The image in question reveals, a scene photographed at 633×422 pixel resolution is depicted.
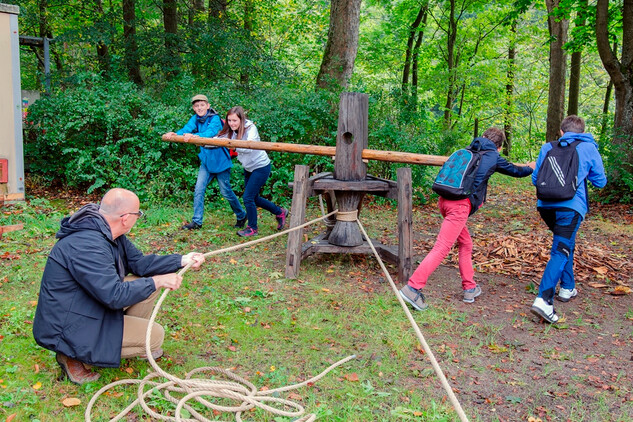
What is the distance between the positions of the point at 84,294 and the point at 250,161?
3799 mm

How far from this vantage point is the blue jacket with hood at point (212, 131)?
6691 millimetres

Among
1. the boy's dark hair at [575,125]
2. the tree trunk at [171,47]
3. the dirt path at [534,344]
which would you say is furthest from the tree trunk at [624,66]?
the tree trunk at [171,47]

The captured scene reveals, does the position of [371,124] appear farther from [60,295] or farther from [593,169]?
[60,295]

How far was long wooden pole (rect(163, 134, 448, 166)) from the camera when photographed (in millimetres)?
5160

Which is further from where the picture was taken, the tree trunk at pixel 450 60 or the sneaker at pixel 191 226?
the tree trunk at pixel 450 60

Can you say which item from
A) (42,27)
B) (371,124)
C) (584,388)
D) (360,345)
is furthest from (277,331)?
(42,27)

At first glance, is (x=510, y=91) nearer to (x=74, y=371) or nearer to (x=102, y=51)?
(x=102, y=51)

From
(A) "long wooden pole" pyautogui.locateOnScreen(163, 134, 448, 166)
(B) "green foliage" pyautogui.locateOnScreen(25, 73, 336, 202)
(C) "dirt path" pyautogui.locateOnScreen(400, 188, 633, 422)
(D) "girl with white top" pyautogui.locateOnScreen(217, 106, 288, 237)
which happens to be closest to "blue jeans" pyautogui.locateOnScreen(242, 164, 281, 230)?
(D) "girl with white top" pyautogui.locateOnScreen(217, 106, 288, 237)

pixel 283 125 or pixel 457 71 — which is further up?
pixel 457 71

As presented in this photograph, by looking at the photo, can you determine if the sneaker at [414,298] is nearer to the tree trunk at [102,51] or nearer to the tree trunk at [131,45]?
the tree trunk at [102,51]

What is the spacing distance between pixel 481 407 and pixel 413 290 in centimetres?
165

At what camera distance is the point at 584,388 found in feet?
11.6

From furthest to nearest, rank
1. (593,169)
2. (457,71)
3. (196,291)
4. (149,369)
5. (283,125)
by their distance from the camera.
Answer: (457,71)
(283,125)
(196,291)
(593,169)
(149,369)

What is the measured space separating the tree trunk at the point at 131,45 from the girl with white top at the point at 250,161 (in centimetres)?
737
